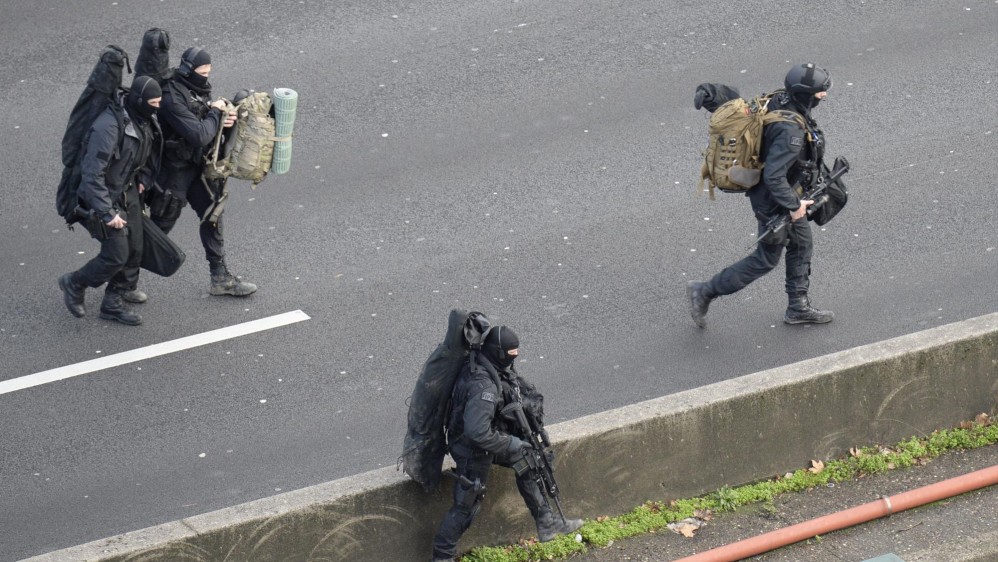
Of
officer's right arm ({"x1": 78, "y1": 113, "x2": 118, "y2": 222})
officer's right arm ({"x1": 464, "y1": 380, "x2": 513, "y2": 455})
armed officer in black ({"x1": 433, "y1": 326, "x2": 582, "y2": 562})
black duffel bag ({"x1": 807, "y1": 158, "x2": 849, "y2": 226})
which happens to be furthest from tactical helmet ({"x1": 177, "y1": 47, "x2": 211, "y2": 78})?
black duffel bag ({"x1": 807, "y1": 158, "x2": 849, "y2": 226})

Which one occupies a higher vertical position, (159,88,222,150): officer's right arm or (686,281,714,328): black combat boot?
(159,88,222,150): officer's right arm

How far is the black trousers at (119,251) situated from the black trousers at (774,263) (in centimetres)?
372

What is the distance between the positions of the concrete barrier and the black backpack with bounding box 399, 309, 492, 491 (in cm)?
14

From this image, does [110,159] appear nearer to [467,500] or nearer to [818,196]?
[467,500]

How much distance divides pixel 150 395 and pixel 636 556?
325cm

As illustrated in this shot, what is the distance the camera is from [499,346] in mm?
7320

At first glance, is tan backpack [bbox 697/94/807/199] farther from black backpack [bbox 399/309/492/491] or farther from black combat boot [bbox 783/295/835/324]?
black backpack [bbox 399/309/492/491]

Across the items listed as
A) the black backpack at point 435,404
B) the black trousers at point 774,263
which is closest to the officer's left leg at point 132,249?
the black backpack at point 435,404

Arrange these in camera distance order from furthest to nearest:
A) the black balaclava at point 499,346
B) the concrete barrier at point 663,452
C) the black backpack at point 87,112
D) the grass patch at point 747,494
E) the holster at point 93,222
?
the holster at point 93,222, the black backpack at point 87,112, the grass patch at point 747,494, the black balaclava at point 499,346, the concrete barrier at point 663,452

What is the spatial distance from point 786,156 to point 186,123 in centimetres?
378

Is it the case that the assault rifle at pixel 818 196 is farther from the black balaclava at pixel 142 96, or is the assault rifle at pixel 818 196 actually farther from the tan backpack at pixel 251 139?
the black balaclava at pixel 142 96

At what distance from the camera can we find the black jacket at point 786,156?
29.6 ft

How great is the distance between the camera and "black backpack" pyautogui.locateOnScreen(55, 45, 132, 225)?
8.96 metres

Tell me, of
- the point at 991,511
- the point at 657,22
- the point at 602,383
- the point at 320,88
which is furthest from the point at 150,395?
the point at 657,22
